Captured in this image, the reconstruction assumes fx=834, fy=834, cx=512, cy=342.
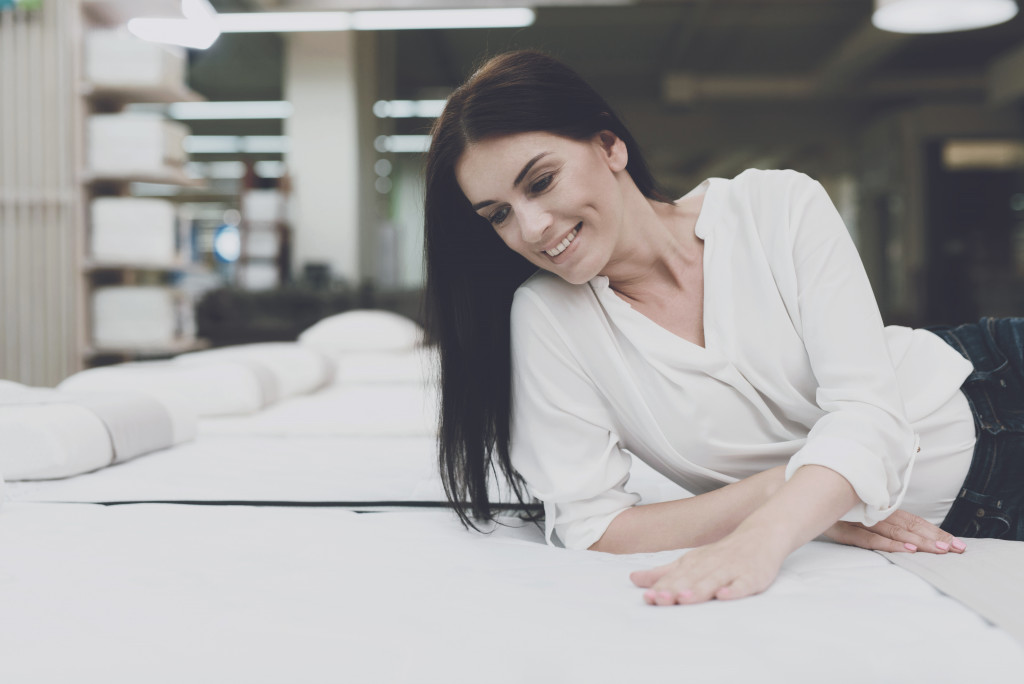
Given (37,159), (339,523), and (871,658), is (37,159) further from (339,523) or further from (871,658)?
(871,658)

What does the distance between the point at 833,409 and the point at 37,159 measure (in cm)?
365

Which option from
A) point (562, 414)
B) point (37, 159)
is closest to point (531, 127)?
point (562, 414)

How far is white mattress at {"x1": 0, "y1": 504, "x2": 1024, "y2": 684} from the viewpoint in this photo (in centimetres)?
72

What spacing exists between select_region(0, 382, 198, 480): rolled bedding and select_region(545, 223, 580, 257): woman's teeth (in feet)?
3.28

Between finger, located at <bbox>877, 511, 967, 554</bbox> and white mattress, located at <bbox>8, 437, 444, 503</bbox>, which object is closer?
finger, located at <bbox>877, 511, 967, 554</bbox>

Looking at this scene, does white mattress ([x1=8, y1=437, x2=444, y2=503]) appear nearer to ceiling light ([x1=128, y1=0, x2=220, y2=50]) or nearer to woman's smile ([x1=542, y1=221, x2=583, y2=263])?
woman's smile ([x1=542, y1=221, x2=583, y2=263])

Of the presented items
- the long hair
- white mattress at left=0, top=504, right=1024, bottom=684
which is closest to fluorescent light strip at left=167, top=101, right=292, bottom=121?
the long hair

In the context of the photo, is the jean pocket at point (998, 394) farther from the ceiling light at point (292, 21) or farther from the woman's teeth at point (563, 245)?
the ceiling light at point (292, 21)

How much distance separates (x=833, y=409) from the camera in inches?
39.9

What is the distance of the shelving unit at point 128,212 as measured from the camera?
11.5ft

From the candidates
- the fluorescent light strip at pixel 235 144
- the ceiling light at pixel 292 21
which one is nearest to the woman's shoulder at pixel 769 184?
the ceiling light at pixel 292 21

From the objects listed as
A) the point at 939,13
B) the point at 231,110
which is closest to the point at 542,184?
the point at 939,13

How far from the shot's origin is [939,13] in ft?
12.1

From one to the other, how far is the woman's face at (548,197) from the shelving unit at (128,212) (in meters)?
2.82
